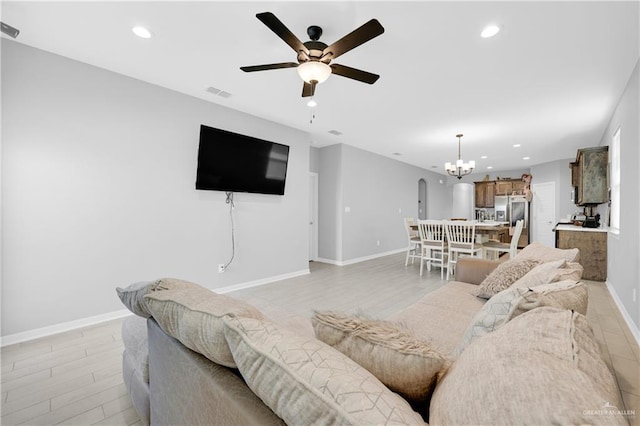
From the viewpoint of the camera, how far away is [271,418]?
659mm

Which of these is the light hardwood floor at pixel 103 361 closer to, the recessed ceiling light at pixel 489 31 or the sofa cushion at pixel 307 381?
the sofa cushion at pixel 307 381

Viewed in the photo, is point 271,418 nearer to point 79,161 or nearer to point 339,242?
point 79,161

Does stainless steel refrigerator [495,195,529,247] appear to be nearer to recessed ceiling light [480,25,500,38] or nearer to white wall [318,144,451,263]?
white wall [318,144,451,263]

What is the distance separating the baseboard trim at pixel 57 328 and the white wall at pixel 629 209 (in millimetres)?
5090

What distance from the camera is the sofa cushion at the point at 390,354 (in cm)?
72

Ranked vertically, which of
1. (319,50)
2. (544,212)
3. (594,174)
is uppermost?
(319,50)

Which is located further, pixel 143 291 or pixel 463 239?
pixel 463 239

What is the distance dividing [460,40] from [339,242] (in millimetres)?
4186

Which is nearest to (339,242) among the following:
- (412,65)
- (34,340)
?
(412,65)

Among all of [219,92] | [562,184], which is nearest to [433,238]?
[219,92]

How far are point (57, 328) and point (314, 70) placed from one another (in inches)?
134

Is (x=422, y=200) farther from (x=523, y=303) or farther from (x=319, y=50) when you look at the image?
(x=523, y=303)

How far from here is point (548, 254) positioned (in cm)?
214

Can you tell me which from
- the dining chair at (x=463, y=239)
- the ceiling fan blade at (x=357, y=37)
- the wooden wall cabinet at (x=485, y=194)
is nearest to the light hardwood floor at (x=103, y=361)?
the dining chair at (x=463, y=239)
